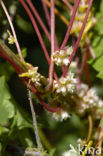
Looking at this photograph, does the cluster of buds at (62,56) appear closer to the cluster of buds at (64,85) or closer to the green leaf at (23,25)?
the cluster of buds at (64,85)

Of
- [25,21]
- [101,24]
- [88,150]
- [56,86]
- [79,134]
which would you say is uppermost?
[25,21]

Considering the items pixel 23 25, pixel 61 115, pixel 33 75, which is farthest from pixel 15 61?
pixel 23 25

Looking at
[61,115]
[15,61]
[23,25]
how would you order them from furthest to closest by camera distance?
1. [23,25]
2. [61,115]
3. [15,61]

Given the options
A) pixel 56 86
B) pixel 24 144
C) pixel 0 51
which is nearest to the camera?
pixel 0 51

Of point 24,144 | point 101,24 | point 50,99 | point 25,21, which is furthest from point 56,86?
point 25,21

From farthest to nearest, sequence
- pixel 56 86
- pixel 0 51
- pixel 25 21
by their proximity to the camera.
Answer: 1. pixel 25 21
2. pixel 56 86
3. pixel 0 51

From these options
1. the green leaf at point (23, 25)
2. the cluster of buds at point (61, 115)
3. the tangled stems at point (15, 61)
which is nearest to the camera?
the tangled stems at point (15, 61)

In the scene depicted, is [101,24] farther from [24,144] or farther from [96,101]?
[24,144]

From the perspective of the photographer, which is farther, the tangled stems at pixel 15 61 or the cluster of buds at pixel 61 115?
the cluster of buds at pixel 61 115

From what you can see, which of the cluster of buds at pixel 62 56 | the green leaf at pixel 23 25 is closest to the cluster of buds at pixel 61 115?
the cluster of buds at pixel 62 56

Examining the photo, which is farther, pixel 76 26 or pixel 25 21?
pixel 25 21

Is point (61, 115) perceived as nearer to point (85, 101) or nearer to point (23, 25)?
point (85, 101)
